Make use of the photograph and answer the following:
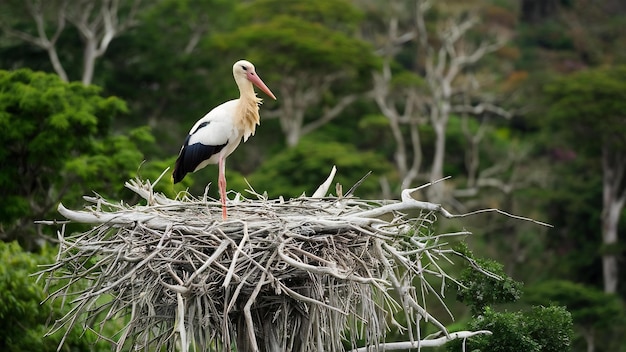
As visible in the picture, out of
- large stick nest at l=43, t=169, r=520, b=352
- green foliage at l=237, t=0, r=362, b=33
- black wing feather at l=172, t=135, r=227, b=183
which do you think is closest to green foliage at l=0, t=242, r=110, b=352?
black wing feather at l=172, t=135, r=227, b=183

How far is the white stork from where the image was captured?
10.1 meters

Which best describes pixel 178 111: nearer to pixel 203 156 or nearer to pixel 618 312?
pixel 618 312

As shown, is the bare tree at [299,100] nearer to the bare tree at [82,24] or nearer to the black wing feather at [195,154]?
the bare tree at [82,24]

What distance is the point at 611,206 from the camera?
92.8ft

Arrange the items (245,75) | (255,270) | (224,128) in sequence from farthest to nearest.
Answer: (245,75), (224,128), (255,270)

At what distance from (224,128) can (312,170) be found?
1825 cm

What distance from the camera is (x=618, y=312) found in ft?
78.3

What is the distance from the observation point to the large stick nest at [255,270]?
8.19 m

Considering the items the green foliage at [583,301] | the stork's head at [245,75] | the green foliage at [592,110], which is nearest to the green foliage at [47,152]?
the stork's head at [245,75]

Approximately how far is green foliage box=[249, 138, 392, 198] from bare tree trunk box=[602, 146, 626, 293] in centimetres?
550

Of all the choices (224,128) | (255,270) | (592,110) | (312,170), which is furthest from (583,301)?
(255,270)

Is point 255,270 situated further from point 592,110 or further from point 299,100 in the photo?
point 299,100

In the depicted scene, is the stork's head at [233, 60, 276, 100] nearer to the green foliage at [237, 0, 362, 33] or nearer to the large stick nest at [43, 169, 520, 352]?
the large stick nest at [43, 169, 520, 352]

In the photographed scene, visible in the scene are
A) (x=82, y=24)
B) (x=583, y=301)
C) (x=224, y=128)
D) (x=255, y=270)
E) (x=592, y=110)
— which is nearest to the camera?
(x=255, y=270)
